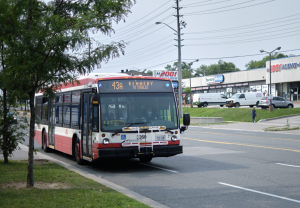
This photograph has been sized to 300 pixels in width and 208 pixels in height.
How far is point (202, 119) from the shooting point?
4272 centimetres

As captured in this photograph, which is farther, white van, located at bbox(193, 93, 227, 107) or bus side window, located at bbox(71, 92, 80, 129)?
white van, located at bbox(193, 93, 227, 107)

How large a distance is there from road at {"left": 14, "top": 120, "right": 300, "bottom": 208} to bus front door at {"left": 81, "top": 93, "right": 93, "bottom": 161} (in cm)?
57

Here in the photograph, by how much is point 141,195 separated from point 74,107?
6.19 meters

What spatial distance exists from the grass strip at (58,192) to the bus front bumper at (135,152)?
1.08 m

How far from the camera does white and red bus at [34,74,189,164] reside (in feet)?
35.4

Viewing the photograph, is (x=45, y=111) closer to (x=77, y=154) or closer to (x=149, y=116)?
(x=77, y=154)

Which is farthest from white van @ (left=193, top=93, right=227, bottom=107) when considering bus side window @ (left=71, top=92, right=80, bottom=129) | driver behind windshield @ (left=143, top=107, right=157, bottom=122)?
driver behind windshield @ (left=143, top=107, right=157, bottom=122)

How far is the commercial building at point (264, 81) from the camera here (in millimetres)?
60938

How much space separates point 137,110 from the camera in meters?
11.2

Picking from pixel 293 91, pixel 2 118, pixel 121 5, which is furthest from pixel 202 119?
pixel 121 5

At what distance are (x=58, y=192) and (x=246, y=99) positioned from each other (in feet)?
162

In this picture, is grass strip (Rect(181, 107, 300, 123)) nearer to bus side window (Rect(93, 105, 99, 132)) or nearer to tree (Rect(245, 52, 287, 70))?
bus side window (Rect(93, 105, 99, 132))

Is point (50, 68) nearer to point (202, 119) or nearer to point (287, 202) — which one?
point (287, 202)

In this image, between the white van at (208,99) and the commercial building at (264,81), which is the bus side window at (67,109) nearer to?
the white van at (208,99)
